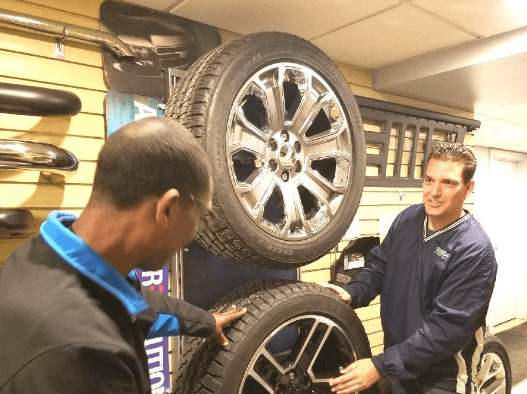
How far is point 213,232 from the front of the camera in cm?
166

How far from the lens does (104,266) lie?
3.12 ft

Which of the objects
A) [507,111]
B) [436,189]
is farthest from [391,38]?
[507,111]

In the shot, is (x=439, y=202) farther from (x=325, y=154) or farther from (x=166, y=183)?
(x=166, y=183)

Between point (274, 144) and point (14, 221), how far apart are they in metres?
1.12

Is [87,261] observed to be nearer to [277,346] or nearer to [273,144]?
[273,144]

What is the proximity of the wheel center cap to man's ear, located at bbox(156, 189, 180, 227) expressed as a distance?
100 cm

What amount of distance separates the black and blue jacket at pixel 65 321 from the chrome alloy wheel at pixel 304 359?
2.94 feet

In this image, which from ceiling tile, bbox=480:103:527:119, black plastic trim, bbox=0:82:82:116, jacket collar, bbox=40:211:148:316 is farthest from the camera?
ceiling tile, bbox=480:103:527:119

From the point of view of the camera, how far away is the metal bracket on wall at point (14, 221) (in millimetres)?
1606

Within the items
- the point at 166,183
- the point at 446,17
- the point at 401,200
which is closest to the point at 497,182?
the point at 401,200

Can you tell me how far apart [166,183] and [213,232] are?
691 mm

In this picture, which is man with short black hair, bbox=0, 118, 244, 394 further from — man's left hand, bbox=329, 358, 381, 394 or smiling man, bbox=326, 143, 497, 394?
smiling man, bbox=326, 143, 497, 394

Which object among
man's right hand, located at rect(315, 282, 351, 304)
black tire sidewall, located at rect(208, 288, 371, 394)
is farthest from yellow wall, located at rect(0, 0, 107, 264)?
man's right hand, located at rect(315, 282, 351, 304)

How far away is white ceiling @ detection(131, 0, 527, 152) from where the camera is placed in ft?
7.23
